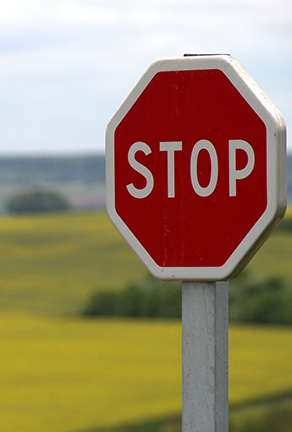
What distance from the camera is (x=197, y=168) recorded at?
1786 mm

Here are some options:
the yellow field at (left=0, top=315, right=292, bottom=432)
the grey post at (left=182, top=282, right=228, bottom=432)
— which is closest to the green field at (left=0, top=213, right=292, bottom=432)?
the yellow field at (left=0, top=315, right=292, bottom=432)

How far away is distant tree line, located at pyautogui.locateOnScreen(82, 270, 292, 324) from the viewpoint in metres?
13.8

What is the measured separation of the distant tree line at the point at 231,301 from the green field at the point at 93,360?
315 mm

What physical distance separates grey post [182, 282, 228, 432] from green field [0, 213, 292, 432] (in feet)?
18.2

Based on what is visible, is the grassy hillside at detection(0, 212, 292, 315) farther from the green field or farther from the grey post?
the grey post

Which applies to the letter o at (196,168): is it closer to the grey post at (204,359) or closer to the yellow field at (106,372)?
the grey post at (204,359)

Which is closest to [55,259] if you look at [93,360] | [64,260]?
[64,260]

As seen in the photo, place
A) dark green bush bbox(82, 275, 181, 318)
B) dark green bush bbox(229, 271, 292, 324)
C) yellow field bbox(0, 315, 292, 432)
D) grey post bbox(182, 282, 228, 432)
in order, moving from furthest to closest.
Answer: dark green bush bbox(82, 275, 181, 318)
dark green bush bbox(229, 271, 292, 324)
yellow field bbox(0, 315, 292, 432)
grey post bbox(182, 282, 228, 432)

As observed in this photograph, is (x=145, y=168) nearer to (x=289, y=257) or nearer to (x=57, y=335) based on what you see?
(x=57, y=335)

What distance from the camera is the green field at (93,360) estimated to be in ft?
25.8

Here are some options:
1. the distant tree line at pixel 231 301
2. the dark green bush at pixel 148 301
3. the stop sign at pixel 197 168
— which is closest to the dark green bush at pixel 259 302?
the distant tree line at pixel 231 301

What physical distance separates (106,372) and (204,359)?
8.54 meters

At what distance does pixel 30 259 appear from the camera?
21625 mm

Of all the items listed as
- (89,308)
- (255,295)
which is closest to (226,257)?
(255,295)
